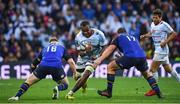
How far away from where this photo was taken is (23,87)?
1678cm

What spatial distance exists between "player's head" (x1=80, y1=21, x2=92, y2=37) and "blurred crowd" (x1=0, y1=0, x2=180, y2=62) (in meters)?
10.5

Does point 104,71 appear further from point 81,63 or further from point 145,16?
point 81,63

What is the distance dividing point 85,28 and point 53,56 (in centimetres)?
156

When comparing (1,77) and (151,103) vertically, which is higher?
(1,77)

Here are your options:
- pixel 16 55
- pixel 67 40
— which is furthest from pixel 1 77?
pixel 67 40

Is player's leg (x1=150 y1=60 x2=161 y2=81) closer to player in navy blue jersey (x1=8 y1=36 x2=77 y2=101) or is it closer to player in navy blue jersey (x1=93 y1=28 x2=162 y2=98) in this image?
player in navy blue jersey (x1=93 y1=28 x2=162 y2=98)

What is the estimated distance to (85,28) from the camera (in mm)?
18406

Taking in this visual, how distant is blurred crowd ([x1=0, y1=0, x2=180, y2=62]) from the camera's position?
98.9ft

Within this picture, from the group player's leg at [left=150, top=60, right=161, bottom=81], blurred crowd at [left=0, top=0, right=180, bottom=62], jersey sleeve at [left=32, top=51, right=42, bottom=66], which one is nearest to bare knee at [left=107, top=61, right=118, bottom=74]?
jersey sleeve at [left=32, top=51, right=42, bottom=66]

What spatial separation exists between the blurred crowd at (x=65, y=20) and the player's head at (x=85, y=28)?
10.5 m

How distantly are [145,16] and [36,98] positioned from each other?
1510 cm

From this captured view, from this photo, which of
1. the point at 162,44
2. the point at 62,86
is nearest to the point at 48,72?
the point at 62,86

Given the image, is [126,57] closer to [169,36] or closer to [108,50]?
[108,50]

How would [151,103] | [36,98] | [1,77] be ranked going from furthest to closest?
[1,77] < [36,98] < [151,103]
